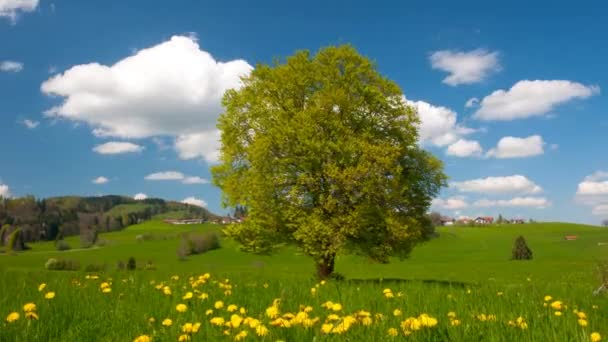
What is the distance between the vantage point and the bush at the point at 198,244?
10881cm

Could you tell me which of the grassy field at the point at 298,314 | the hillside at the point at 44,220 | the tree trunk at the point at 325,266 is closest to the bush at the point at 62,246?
the hillside at the point at 44,220

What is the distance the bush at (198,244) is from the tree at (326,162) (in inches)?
3527

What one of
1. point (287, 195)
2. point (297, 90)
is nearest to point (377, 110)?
point (297, 90)

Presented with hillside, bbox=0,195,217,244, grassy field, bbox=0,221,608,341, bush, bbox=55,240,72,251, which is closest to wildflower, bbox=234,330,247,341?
grassy field, bbox=0,221,608,341

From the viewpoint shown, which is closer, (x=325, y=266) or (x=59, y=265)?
(x=325, y=266)

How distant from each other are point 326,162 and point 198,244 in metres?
97.5

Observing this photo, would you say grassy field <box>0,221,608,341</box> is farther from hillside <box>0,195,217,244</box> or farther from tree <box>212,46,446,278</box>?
hillside <box>0,195,217,244</box>

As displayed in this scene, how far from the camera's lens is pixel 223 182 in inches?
907

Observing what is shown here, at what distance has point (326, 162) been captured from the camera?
21.5m

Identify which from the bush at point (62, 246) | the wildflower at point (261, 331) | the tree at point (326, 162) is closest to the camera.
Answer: the wildflower at point (261, 331)

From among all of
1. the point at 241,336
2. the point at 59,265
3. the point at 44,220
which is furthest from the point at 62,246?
the point at 241,336

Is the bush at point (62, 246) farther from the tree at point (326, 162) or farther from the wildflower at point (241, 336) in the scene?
the wildflower at point (241, 336)

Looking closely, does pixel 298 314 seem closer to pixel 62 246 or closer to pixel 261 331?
pixel 261 331

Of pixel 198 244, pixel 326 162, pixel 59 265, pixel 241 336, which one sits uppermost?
pixel 326 162
